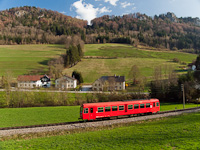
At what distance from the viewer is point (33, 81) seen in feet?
215

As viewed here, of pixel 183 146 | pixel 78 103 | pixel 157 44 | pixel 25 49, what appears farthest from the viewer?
pixel 157 44

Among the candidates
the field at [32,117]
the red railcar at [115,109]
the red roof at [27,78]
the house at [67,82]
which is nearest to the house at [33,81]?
the red roof at [27,78]

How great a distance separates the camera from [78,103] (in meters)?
44.3

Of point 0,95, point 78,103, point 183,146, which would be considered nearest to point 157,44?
point 78,103

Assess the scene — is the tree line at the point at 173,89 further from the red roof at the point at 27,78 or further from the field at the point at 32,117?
the red roof at the point at 27,78

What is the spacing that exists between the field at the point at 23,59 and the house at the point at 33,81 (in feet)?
21.0

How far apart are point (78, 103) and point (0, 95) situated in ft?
72.6

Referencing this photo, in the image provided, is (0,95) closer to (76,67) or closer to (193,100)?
(76,67)

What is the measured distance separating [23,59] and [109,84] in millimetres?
55402

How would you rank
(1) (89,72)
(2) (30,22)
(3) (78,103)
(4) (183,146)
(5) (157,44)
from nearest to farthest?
1. (4) (183,146)
2. (3) (78,103)
3. (1) (89,72)
4. (5) (157,44)
5. (2) (30,22)

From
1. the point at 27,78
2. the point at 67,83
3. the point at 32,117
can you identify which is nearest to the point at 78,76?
the point at 67,83

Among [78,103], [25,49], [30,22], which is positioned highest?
[30,22]

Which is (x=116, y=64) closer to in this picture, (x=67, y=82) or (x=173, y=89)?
(x=67, y=82)

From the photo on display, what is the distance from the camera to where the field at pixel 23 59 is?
74438 millimetres
